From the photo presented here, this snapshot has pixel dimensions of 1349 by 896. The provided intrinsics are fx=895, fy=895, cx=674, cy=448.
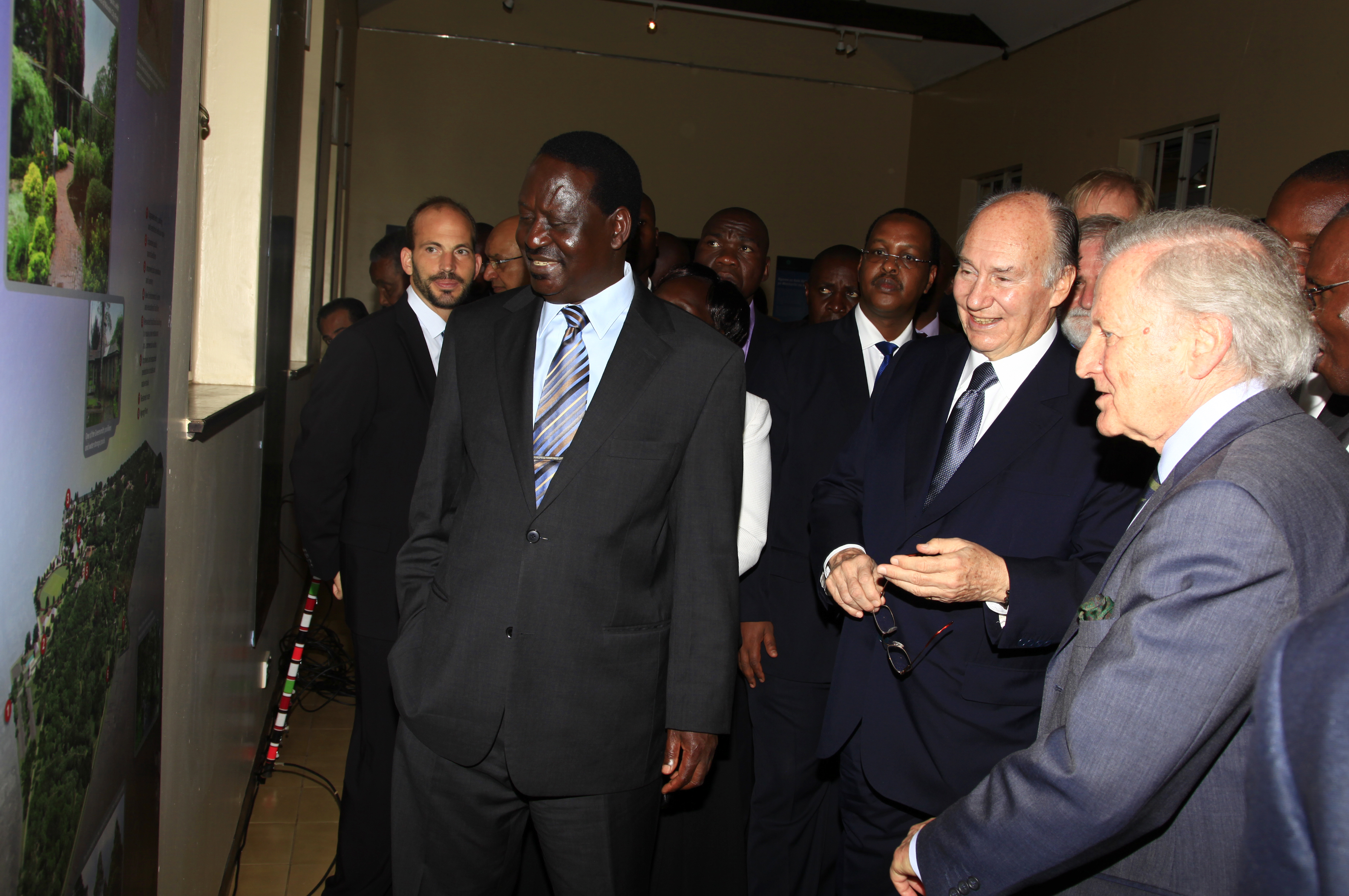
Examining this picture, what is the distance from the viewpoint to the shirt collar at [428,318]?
2953 millimetres

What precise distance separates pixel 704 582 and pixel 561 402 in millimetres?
447

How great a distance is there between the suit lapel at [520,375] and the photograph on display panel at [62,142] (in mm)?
740

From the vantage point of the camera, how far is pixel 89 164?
101 centimetres

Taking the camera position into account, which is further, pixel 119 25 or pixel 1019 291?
pixel 1019 291

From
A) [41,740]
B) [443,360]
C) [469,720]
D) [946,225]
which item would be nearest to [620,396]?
[443,360]

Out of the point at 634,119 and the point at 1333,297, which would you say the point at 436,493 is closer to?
the point at 1333,297

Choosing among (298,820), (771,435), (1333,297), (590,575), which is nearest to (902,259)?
(771,435)

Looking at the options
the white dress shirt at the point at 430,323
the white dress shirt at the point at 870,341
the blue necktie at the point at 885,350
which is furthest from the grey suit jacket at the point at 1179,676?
the white dress shirt at the point at 430,323

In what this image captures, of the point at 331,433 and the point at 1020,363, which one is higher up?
the point at 1020,363

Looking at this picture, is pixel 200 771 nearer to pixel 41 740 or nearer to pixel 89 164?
pixel 41 740

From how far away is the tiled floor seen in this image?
284 cm

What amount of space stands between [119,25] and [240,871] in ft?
8.77

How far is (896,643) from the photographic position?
1834 millimetres

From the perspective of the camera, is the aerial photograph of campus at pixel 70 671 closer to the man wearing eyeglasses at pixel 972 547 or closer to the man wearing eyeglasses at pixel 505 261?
the man wearing eyeglasses at pixel 972 547
